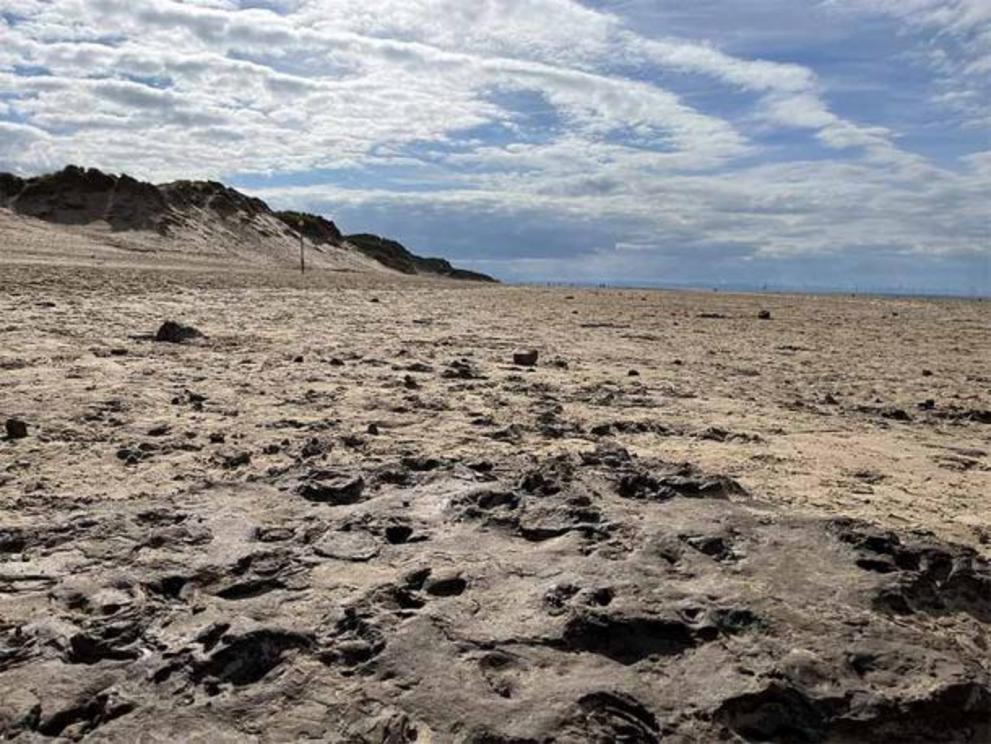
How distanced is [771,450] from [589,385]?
2.97 metres

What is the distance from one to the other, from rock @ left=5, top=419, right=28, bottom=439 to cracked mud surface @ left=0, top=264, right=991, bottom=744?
0.18 meters

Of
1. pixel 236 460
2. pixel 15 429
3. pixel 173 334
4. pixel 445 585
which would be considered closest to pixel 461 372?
pixel 173 334

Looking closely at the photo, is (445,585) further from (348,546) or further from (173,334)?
(173,334)

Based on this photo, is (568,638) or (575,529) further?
(575,529)

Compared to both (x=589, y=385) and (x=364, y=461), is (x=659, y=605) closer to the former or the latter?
(x=364, y=461)

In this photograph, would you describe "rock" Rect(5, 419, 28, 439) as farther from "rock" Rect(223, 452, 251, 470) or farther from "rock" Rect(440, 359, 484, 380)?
"rock" Rect(440, 359, 484, 380)

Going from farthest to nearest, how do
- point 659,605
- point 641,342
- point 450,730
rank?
point 641,342 < point 659,605 < point 450,730

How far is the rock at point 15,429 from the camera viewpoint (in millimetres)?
6055

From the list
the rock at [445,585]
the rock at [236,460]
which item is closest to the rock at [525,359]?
the rock at [236,460]

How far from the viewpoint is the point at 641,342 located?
15250mm

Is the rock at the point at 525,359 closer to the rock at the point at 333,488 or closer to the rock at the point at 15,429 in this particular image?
the rock at the point at 15,429

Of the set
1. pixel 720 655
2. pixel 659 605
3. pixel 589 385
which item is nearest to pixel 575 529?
pixel 659 605

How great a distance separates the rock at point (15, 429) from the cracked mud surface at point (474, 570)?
184 mm

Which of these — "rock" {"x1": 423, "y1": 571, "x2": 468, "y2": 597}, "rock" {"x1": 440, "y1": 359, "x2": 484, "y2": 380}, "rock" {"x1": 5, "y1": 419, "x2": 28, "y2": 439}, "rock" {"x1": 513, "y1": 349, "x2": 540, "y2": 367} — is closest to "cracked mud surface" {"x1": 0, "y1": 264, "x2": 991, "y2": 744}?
"rock" {"x1": 423, "y1": 571, "x2": 468, "y2": 597}
